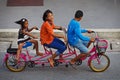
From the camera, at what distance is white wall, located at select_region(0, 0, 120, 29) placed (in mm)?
10945

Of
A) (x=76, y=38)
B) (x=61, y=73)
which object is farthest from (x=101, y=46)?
(x=61, y=73)

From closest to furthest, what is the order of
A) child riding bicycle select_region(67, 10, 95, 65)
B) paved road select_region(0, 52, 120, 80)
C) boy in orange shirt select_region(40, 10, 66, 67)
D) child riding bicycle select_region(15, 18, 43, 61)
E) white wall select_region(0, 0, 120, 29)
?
paved road select_region(0, 52, 120, 80) → child riding bicycle select_region(67, 10, 95, 65) → boy in orange shirt select_region(40, 10, 66, 67) → child riding bicycle select_region(15, 18, 43, 61) → white wall select_region(0, 0, 120, 29)

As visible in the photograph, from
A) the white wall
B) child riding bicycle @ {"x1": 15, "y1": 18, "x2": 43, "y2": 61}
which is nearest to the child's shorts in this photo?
child riding bicycle @ {"x1": 15, "y1": 18, "x2": 43, "y2": 61}

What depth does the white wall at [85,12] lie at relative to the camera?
10945mm

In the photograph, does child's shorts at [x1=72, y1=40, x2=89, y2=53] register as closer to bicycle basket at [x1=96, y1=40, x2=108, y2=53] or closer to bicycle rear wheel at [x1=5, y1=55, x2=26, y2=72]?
bicycle basket at [x1=96, y1=40, x2=108, y2=53]

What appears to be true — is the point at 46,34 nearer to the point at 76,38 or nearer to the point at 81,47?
the point at 76,38

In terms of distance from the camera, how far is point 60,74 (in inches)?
287

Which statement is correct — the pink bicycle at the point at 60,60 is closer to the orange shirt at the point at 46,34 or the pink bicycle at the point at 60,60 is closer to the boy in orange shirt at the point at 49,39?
the boy in orange shirt at the point at 49,39

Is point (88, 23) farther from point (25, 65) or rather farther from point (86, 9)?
point (25, 65)

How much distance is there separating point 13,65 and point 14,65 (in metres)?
0.02

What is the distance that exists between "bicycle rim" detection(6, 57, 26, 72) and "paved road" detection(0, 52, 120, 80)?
3.8 inches

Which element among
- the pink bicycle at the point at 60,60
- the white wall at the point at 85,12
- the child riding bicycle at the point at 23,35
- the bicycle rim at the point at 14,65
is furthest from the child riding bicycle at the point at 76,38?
the white wall at the point at 85,12

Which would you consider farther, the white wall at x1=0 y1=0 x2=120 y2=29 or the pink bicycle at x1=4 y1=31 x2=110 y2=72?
the white wall at x1=0 y1=0 x2=120 y2=29

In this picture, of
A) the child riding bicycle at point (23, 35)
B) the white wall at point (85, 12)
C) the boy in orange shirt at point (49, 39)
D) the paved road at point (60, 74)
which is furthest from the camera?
the white wall at point (85, 12)
